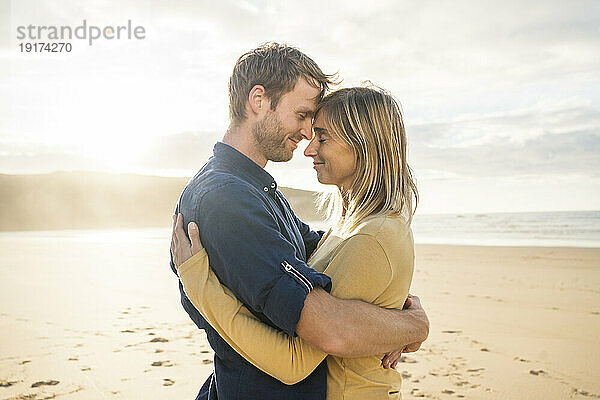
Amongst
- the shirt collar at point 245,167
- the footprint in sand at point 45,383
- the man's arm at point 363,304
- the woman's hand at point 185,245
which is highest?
the shirt collar at point 245,167

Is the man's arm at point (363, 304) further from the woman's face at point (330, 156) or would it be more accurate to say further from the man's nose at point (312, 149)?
the man's nose at point (312, 149)

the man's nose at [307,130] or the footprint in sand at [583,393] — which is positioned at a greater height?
the man's nose at [307,130]

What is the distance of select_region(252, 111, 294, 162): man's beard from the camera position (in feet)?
8.11

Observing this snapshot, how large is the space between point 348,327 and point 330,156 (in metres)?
0.77

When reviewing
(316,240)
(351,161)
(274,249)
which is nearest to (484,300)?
(316,240)

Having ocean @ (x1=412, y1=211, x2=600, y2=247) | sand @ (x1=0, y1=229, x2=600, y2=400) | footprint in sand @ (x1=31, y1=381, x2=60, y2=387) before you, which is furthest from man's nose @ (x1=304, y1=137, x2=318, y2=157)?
ocean @ (x1=412, y1=211, x2=600, y2=247)

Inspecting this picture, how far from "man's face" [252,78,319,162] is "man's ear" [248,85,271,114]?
26mm

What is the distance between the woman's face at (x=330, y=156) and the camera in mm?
2414

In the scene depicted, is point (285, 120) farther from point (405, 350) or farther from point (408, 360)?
point (408, 360)

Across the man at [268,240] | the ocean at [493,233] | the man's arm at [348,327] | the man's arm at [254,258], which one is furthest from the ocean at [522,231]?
the man's arm at [254,258]

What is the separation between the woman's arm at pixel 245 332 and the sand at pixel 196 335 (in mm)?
2774

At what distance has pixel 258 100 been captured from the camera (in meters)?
2.45

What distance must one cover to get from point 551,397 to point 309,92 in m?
3.39

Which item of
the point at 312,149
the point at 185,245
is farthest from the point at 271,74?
the point at 185,245
